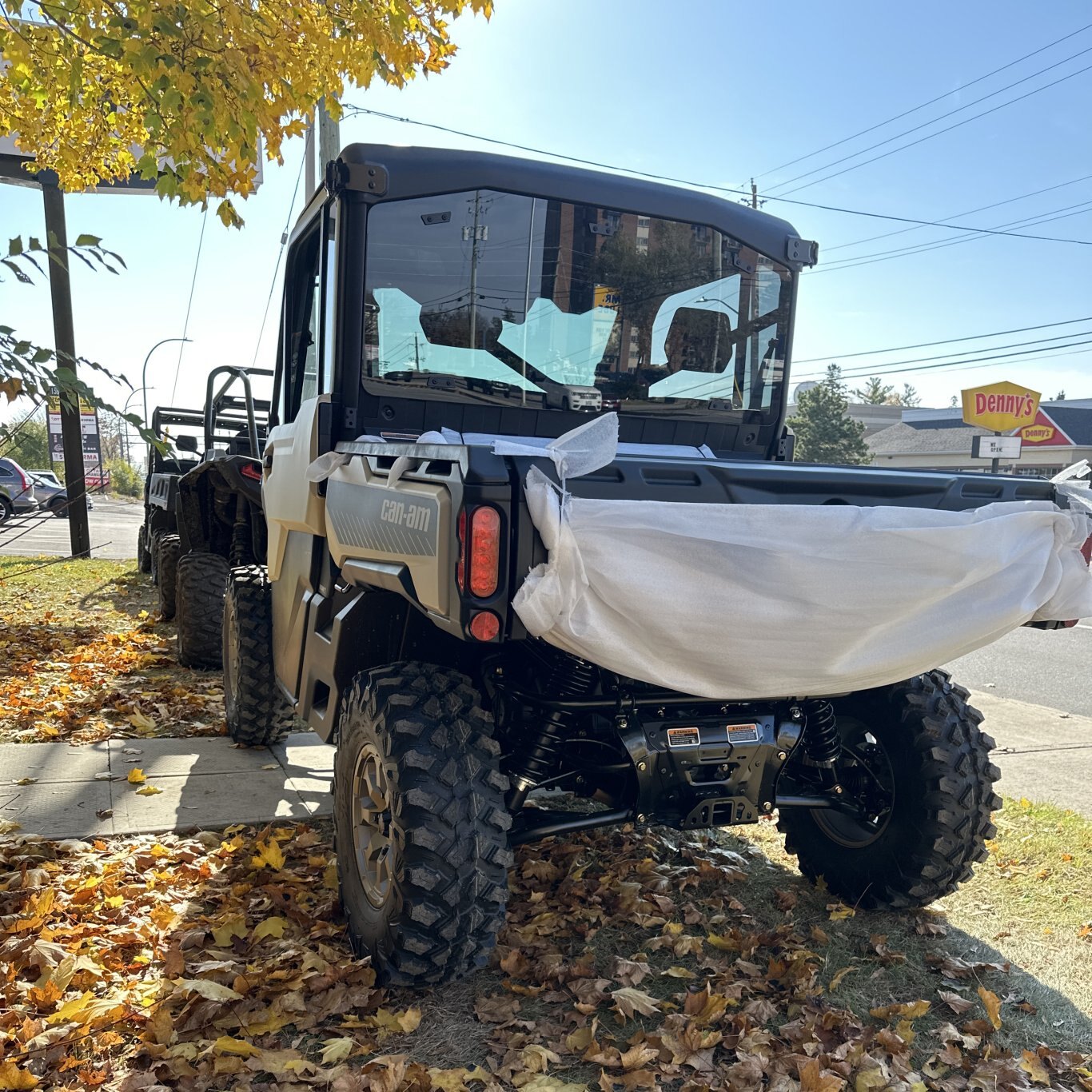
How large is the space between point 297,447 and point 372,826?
5.32ft

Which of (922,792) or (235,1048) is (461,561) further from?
(922,792)

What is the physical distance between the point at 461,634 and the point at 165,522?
9.37m

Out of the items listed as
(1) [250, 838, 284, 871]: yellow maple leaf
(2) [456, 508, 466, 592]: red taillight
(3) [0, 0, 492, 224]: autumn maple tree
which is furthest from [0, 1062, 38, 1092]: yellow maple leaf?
(3) [0, 0, 492, 224]: autumn maple tree

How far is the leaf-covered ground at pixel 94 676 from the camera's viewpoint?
604 centimetres

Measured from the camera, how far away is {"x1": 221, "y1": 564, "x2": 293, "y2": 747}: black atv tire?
5102mm

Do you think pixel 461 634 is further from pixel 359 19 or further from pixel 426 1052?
pixel 359 19

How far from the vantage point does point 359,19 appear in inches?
204

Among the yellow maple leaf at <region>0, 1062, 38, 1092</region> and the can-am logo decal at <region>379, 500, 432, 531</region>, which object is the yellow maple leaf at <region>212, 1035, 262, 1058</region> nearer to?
the yellow maple leaf at <region>0, 1062, 38, 1092</region>

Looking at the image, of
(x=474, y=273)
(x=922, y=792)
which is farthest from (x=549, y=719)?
(x=474, y=273)

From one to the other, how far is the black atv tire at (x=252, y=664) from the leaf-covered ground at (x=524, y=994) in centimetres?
121

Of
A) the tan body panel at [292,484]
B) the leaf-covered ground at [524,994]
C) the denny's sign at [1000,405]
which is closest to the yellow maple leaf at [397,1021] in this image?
the leaf-covered ground at [524,994]

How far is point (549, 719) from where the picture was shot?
10.5 ft

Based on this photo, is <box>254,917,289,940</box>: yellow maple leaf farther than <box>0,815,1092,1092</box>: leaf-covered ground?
Yes

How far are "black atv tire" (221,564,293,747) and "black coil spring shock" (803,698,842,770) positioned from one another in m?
2.73
